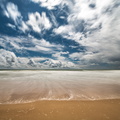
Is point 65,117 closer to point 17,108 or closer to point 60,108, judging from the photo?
point 60,108

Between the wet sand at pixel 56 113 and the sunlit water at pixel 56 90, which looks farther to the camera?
the sunlit water at pixel 56 90

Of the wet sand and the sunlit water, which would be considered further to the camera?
the sunlit water

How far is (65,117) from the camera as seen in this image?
12.7 ft

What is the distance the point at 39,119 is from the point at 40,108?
1.02 metres

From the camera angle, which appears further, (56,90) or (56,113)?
(56,90)

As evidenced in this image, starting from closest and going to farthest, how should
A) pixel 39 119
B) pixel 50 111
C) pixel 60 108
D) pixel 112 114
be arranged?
pixel 39 119
pixel 112 114
pixel 50 111
pixel 60 108

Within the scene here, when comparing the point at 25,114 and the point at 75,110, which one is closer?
the point at 25,114

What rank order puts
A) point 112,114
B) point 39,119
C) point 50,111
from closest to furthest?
point 39,119, point 112,114, point 50,111

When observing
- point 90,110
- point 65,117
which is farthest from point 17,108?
point 90,110

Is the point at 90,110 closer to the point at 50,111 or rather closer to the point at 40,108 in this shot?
the point at 50,111

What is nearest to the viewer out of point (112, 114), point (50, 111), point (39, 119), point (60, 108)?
point (39, 119)

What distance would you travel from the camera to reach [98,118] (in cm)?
376

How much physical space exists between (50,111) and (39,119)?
873mm

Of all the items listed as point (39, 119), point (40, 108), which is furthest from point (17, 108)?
point (39, 119)
